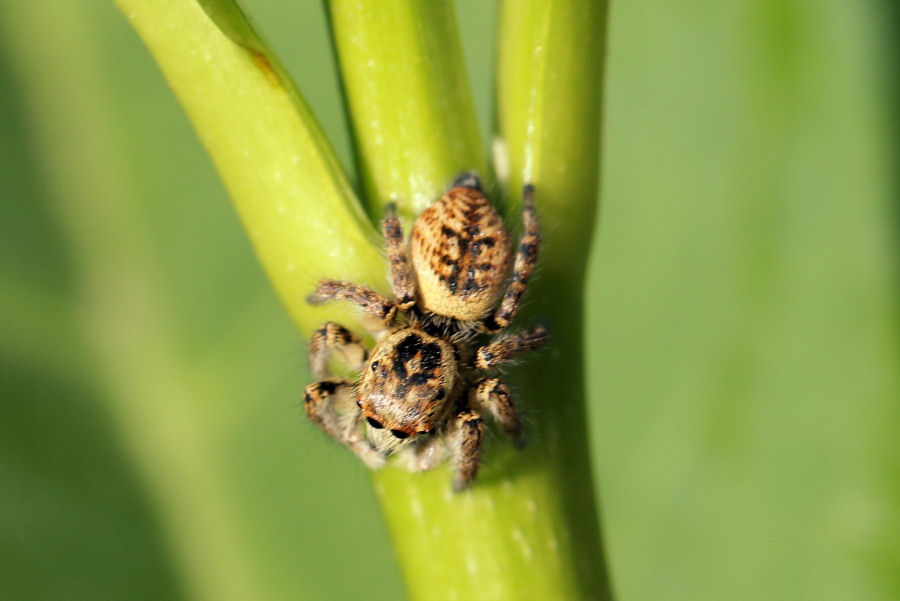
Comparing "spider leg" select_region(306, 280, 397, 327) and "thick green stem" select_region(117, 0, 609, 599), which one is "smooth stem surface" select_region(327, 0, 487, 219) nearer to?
"thick green stem" select_region(117, 0, 609, 599)

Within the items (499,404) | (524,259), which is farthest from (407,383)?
(524,259)

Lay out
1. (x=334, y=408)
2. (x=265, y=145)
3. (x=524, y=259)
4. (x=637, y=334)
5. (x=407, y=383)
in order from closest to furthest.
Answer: (x=265, y=145) → (x=524, y=259) → (x=407, y=383) → (x=334, y=408) → (x=637, y=334)

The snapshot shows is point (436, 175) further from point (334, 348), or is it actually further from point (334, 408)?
point (334, 408)

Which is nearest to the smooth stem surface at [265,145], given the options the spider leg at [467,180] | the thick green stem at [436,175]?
the thick green stem at [436,175]

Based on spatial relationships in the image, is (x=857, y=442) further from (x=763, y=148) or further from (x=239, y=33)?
(x=239, y=33)

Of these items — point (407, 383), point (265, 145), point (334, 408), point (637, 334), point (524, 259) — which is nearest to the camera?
point (265, 145)

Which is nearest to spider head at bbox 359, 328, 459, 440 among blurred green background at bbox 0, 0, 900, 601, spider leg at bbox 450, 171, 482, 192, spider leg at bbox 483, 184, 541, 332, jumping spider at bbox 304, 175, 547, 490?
jumping spider at bbox 304, 175, 547, 490
